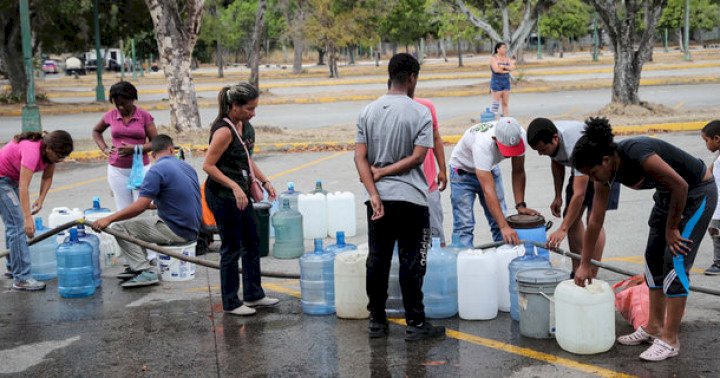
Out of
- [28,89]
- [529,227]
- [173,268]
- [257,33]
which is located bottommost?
[173,268]

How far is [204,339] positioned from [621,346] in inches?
118

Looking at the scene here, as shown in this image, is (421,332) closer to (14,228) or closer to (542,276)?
(542,276)

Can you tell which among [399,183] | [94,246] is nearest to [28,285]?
[94,246]

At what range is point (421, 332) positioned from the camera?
6703mm

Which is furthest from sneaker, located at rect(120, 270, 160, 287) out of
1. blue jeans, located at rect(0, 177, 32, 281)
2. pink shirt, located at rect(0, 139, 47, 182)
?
pink shirt, located at rect(0, 139, 47, 182)

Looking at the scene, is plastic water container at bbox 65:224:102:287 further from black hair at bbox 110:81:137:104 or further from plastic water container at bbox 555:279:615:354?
plastic water container at bbox 555:279:615:354

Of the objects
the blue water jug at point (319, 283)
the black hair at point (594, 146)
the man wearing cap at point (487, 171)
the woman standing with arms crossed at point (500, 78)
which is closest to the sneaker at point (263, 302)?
the blue water jug at point (319, 283)

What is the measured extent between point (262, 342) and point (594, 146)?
2.81 m

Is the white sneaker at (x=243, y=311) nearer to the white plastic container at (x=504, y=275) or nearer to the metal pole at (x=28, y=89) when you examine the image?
the white plastic container at (x=504, y=275)

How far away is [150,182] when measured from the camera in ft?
27.5

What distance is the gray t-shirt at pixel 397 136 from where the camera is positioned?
255 inches

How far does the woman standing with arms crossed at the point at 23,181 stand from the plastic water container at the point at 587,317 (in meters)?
4.52

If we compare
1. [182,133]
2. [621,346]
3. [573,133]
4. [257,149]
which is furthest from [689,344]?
[182,133]

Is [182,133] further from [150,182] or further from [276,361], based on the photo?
[276,361]
